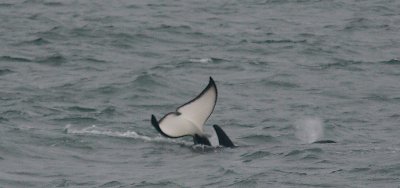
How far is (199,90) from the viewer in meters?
27.1

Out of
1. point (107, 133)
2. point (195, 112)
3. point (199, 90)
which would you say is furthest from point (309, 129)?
point (199, 90)

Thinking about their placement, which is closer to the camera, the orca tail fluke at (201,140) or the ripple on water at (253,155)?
the ripple on water at (253,155)

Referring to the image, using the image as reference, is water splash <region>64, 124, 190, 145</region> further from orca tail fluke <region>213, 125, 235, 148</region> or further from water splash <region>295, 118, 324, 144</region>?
water splash <region>295, 118, 324, 144</region>

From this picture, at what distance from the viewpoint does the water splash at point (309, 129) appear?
2142 centimetres

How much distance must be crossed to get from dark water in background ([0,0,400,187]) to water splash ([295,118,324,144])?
0.05 meters

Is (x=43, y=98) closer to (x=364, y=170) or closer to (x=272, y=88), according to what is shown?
(x=272, y=88)

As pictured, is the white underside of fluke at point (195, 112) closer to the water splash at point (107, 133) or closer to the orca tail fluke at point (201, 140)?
the orca tail fluke at point (201, 140)

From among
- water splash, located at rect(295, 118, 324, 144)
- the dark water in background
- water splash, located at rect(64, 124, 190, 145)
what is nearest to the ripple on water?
the dark water in background

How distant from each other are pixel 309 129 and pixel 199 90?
529cm

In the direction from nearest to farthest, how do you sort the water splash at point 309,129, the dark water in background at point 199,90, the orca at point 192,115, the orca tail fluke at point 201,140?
the dark water in background at point 199,90 < the orca at point 192,115 < the orca tail fluke at point 201,140 < the water splash at point 309,129

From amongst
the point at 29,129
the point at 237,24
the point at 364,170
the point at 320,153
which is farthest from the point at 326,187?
the point at 237,24

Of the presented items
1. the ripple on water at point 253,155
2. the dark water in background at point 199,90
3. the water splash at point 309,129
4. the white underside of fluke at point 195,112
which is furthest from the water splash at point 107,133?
the water splash at point 309,129

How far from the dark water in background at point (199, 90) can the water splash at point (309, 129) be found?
0.05 meters

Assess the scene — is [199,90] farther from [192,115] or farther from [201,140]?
[192,115]
